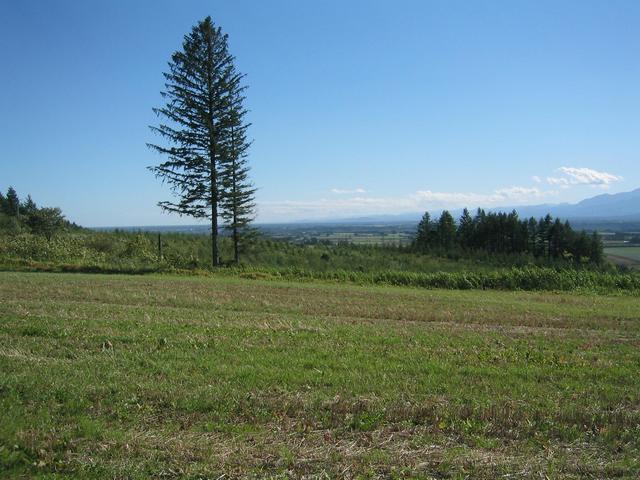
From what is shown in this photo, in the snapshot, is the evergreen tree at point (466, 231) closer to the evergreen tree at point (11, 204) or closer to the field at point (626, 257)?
the field at point (626, 257)

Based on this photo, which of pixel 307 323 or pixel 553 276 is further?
pixel 553 276

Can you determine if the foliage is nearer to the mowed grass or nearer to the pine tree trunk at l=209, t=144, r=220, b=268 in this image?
the pine tree trunk at l=209, t=144, r=220, b=268

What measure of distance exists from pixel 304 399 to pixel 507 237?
173 feet

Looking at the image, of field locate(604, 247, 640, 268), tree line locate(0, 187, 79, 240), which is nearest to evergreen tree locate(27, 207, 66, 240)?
tree line locate(0, 187, 79, 240)

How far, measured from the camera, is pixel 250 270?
2680cm

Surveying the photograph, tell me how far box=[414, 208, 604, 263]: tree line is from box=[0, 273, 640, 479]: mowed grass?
43056mm

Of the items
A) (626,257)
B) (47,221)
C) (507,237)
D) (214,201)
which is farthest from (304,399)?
(626,257)

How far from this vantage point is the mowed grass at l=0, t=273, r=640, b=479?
4621 millimetres

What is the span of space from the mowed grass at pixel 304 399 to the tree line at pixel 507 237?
141 ft

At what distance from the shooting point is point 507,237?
5438cm

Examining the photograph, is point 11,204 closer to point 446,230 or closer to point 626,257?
point 446,230

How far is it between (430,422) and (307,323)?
6140 mm

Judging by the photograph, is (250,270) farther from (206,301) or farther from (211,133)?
(206,301)

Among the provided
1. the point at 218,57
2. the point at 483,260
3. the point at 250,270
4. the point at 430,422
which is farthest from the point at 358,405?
the point at 483,260
